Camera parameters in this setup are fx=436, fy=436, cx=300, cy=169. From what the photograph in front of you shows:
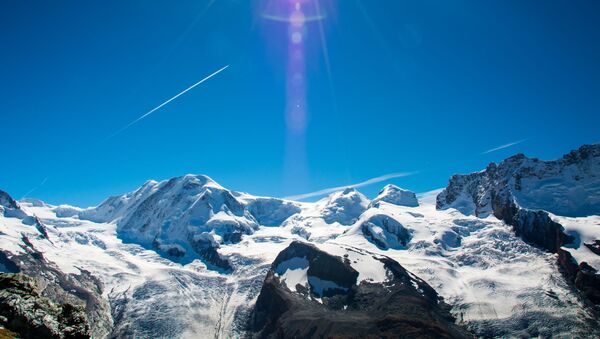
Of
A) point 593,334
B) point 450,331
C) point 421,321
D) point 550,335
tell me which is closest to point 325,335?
point 421,321

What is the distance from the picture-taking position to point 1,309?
3188 centimetres

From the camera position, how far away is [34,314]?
109 ft

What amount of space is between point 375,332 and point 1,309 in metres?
179

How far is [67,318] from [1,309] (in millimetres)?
5079

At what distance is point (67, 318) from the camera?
3562cm

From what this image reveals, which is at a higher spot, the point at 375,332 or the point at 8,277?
the point at 375,332

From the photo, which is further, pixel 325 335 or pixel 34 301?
pixel 325 335

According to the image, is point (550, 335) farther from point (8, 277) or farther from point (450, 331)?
point (8, 277)

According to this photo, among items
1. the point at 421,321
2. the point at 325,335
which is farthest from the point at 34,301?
the point at 421,321

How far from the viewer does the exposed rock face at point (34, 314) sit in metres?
32.2

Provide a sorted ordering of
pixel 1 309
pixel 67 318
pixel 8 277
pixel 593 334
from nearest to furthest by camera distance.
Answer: pixel 1 309 < pixel 67 318 < pixel 8 277 < pixel 593 334

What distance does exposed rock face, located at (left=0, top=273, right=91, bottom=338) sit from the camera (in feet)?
106

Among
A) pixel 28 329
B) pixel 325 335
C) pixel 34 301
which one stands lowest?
pixel 28 329

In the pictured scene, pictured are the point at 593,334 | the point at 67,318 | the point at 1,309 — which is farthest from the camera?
the point at 593,334
